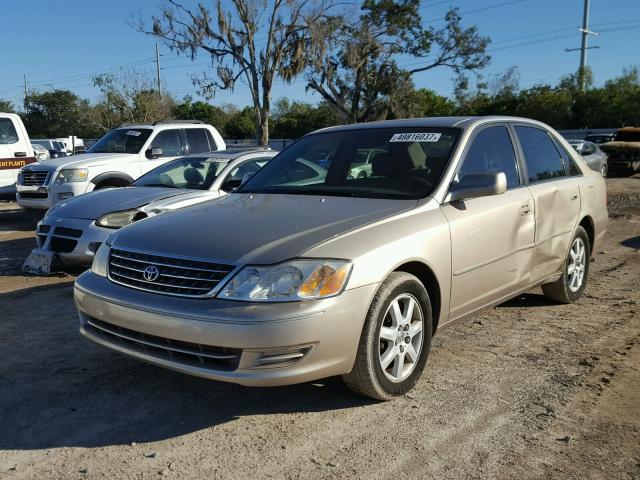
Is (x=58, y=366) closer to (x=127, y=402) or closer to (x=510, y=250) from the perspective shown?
(x=127, y=402)

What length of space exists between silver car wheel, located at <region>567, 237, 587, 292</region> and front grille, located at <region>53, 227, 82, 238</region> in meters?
5.03

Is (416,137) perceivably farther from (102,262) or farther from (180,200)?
(180,200)

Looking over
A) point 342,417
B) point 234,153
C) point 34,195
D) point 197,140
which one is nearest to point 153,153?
point 197,140

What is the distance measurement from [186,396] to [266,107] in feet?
96.3

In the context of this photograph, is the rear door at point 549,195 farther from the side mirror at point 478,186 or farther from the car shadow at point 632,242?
the car shadow at point 632,242

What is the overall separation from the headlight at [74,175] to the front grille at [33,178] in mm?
443

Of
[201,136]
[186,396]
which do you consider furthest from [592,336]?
[201,136]

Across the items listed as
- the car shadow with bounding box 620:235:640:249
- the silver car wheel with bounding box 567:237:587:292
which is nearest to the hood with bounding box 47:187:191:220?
the silver car wheel with bounding box 567:237:587:292

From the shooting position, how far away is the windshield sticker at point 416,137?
4426 millimetres

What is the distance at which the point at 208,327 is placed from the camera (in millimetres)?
3055

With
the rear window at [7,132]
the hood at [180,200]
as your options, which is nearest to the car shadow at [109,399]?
the hood at [180,200]

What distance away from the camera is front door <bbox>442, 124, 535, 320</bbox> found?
3965mm

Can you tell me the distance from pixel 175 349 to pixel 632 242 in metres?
8.12

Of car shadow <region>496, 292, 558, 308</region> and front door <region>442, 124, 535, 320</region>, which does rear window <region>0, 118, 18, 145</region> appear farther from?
front door <region>442, 124, 535, 320</region>
